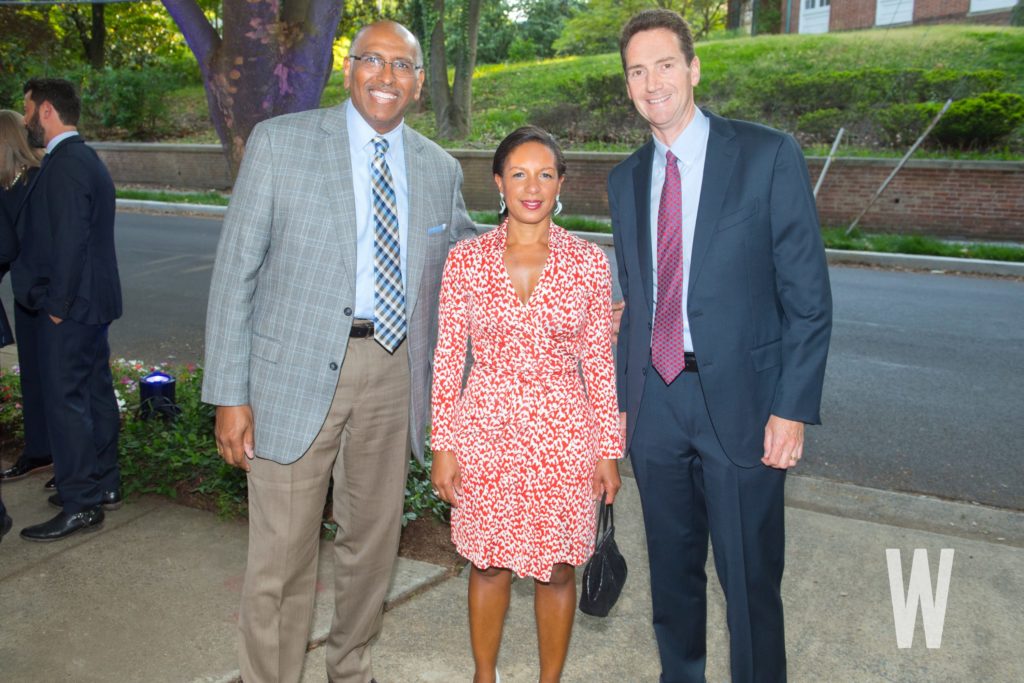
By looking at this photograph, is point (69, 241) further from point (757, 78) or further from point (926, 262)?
point (757, 78)

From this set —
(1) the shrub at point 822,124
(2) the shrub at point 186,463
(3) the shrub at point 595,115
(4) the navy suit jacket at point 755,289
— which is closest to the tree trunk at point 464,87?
(3) the shrub at point 595,115

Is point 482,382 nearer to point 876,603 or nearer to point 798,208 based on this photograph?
point 798,208

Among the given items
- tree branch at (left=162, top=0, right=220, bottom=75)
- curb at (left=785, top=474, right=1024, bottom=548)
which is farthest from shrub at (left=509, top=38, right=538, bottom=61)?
curb at (left=785, top=474, right=1024, bottom=548)

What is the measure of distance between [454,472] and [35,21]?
29.0 metres

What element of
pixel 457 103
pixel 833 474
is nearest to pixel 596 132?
pixel 457 103

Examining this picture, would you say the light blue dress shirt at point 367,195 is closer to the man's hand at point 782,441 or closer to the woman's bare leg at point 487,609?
the woman's bare leg at point 487,609

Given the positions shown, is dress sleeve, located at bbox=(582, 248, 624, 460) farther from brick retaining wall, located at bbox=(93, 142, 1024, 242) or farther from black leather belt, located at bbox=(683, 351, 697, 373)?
brick retaining wall, located at bbox=(93, 142, 1024, 242)

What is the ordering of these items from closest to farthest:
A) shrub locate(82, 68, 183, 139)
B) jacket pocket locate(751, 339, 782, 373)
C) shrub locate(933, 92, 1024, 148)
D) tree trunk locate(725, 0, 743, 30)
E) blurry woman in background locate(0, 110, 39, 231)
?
jacket pocket locate(751, 339, 782, 373) → blurry woman in background locate(0, 110, 39, 231) → shrub locate(933, 92, 1024, 148) → shrub locate(82, 68, 183, 139) → tree trunk locate(725, 0, 743, 30)

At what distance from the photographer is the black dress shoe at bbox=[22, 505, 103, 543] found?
4.79 metres

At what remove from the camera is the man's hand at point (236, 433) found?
319 cm

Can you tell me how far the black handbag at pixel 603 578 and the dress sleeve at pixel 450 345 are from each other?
2.02 feet

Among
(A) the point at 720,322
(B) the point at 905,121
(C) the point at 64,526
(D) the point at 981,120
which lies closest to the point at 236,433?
(A) the point at 720,322

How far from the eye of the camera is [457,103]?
2373 cm

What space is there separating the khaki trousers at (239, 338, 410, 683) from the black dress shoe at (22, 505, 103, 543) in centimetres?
199
